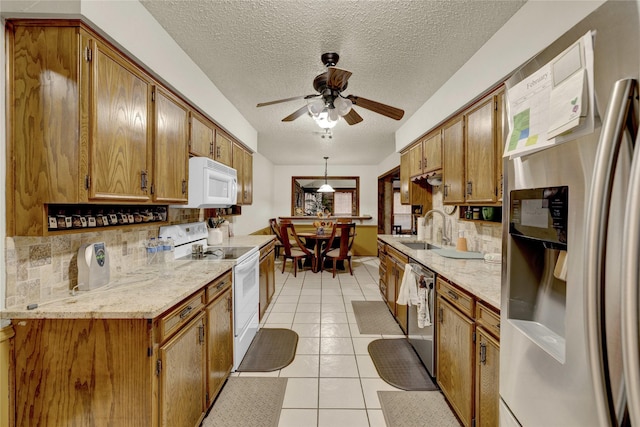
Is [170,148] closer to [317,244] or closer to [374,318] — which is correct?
[374,318]

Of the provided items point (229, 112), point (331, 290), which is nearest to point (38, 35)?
point (229, 112)

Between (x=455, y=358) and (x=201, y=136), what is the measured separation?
254 cm

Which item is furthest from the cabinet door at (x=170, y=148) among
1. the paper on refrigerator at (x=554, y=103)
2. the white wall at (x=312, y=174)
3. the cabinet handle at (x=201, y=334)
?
the white wall at (x=312, y=174)

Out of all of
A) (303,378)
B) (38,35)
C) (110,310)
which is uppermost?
(38,35)

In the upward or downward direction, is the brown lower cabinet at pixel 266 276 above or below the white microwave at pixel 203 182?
below

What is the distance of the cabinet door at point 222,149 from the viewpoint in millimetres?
2830

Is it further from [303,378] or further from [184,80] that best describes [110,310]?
[184,80]

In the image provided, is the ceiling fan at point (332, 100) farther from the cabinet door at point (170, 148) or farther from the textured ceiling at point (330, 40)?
the cabinet door at point (170, 148)

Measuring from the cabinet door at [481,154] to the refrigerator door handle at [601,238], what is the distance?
1483mm

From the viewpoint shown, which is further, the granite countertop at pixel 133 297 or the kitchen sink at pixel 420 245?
the kitchen sink at pixel 420 245

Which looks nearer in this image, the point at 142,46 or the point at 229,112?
the point at 142,46

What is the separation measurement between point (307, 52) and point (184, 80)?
0.93 m

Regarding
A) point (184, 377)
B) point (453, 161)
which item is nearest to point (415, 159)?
point (453, 161)

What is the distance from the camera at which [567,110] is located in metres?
0.65
